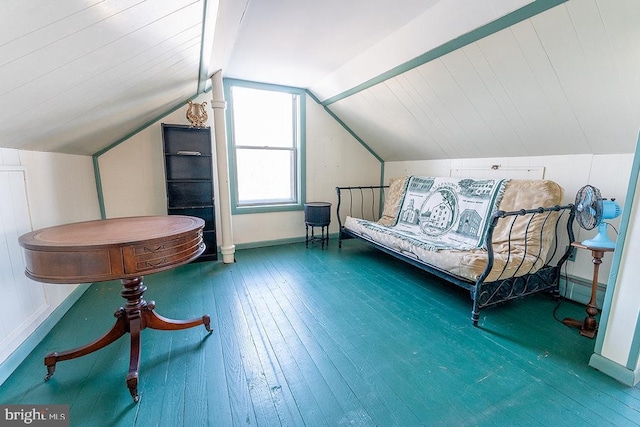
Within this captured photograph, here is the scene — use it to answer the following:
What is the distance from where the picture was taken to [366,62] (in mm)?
2791


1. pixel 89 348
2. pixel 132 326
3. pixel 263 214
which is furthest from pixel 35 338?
pixel 263 214

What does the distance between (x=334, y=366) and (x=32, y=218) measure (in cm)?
213

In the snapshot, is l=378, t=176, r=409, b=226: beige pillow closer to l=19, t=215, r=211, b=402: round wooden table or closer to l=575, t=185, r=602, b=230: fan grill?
l=575, t=185, r=602, b=230: fan grill

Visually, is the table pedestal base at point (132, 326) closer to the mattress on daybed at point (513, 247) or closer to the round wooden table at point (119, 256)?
the round wooden table at point (119, 256)

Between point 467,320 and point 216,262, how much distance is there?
2664 mm

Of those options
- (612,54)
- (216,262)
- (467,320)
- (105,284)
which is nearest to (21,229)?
(105,284)

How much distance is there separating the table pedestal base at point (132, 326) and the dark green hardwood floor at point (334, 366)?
0.10 meters

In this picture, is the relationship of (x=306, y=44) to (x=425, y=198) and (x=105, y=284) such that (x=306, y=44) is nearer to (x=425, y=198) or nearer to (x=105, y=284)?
(x=425, y=198)

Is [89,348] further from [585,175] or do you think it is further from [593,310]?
[585,175]

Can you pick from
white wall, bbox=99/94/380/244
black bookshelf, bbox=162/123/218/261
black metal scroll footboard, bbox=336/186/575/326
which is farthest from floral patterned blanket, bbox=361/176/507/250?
black bookshelf, bbox=162/123/218/261

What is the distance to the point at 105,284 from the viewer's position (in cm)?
265

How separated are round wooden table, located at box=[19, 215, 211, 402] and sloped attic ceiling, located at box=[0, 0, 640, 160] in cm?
62

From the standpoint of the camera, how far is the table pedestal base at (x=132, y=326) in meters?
1.42

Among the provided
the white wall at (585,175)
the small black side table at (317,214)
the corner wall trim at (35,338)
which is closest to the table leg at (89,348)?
the corner wall trim at (35,338)
